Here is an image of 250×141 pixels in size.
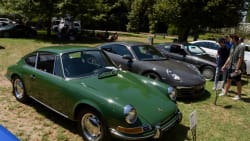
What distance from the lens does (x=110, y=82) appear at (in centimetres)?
528

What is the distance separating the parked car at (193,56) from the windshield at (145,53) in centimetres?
244

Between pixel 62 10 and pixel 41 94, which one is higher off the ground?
pixel 62 10

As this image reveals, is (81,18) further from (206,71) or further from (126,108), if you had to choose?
(126,108)

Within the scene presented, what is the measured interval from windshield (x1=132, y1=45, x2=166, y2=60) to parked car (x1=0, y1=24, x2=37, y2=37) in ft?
60.3

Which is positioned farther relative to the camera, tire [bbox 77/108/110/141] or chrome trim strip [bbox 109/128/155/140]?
tire [bbox 77/108/110/141]

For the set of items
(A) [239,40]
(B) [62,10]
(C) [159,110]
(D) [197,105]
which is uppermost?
(B) [62,10]

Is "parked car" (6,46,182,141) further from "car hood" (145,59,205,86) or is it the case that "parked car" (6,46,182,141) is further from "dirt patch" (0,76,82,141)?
"car hood" (145,59,205,86)

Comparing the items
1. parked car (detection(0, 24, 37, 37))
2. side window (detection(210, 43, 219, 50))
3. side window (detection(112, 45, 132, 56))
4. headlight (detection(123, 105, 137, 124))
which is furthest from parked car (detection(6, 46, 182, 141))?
parked car (detection(0, 24, 37, 37))

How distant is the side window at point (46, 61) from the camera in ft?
18.6

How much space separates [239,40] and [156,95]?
3756 mm

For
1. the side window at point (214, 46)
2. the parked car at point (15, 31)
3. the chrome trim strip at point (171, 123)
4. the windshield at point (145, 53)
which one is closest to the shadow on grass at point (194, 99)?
the windshield at point (145, 53)

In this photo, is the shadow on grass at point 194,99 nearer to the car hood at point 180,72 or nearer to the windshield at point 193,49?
the car hood at point 180,72

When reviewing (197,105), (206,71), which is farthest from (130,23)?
(197,105)

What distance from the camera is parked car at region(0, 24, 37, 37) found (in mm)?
23641
